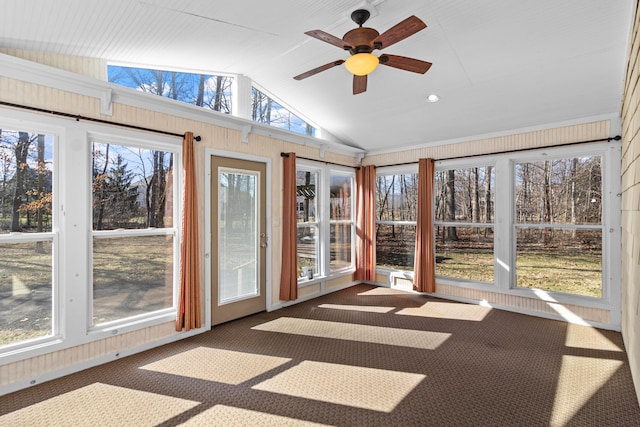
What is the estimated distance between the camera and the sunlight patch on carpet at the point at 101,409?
79.9 inches

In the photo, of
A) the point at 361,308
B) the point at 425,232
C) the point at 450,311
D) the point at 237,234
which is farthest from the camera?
the point at 425,232

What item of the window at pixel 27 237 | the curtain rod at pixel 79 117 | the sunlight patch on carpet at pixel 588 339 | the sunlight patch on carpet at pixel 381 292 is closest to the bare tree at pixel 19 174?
the window at pixel 27 237

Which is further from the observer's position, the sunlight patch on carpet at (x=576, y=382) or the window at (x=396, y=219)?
the window at (x=396, y=219)

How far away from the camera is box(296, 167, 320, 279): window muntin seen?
15.8ft

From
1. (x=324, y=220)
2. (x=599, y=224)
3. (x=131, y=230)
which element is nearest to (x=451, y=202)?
(x=599, y=224)

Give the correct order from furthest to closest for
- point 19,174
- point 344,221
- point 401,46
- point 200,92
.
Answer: point 344,221, point 200,92, point 401,46, point 19,174

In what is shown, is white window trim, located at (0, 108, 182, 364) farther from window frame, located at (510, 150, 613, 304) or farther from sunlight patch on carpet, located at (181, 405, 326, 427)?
window frame, located at (510, 150, 613, 304)

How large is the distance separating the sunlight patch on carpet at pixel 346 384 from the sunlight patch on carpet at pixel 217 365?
198 mm

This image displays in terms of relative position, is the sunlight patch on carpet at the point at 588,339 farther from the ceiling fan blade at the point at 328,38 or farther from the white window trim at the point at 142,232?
the white window trim at the point at 142,232

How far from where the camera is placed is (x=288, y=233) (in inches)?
173

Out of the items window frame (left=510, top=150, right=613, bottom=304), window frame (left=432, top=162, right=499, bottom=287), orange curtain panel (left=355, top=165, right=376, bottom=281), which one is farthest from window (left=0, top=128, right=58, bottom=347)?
window frame (left=510, top=150, right=613, bottom=304)

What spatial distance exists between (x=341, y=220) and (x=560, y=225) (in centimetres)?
304

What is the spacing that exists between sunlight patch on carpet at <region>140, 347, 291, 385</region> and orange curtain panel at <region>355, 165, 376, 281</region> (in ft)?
9.82

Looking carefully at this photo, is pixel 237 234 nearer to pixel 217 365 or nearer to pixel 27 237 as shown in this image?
pixel 217 365
